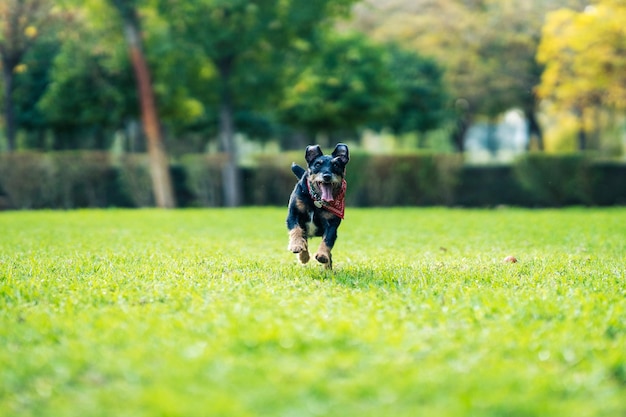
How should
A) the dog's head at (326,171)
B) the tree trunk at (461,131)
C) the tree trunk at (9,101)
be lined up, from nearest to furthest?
the dog's head at (326,171), the tree trunk at (9,101), the tree trunk at (461,131)

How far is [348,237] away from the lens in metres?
13.3

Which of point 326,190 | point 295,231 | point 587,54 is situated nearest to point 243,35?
point 587,54

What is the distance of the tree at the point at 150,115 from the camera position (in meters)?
23.7

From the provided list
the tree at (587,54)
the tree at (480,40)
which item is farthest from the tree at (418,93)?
the tree at (587,54)

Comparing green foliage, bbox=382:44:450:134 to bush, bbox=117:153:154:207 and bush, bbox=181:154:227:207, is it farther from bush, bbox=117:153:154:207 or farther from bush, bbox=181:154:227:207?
bush, bbox=117:153:154:207

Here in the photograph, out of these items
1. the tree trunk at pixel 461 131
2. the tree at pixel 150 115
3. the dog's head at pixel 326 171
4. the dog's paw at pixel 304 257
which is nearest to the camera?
the dog's head at pixel 326 171

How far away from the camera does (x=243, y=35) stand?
2373 cm

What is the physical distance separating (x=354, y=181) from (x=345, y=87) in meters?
8.52

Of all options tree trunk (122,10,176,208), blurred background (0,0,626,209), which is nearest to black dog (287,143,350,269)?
blurred background (0,0,626,209)

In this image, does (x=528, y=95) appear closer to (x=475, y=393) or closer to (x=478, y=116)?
(x=478, y=116)

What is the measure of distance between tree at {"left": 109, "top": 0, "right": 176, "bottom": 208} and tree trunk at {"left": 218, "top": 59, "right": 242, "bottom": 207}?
6.08ft

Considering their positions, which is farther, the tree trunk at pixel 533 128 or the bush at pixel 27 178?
the tree trunk at pixel 533 128

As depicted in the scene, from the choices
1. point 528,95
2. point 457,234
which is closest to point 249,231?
point 457,234

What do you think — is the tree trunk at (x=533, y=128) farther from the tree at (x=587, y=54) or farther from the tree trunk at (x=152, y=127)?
the tree trunk at (x=152, y=127)
